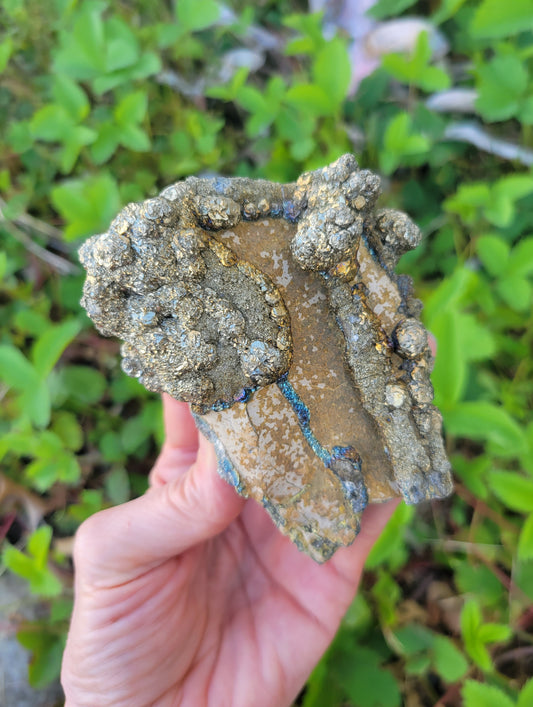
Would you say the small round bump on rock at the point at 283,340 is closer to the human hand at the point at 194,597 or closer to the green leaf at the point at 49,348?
the human hand at the point at 194,597

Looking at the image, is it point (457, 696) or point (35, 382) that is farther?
point (457, 696)


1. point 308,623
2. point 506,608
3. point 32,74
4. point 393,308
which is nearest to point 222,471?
point 393,308

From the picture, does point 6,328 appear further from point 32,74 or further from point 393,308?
point 393,308

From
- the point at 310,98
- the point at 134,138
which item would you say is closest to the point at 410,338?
the point at 310,98

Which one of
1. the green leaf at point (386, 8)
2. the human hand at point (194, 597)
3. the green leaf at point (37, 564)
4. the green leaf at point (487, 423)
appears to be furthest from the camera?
the green leaf at point (386, 8)

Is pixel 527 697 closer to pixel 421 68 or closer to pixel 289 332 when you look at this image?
pixel 289 332

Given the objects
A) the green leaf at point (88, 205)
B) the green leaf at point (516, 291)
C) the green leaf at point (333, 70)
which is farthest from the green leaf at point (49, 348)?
the green leaf at point (516, 291)

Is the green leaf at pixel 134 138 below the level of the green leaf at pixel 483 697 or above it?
above
